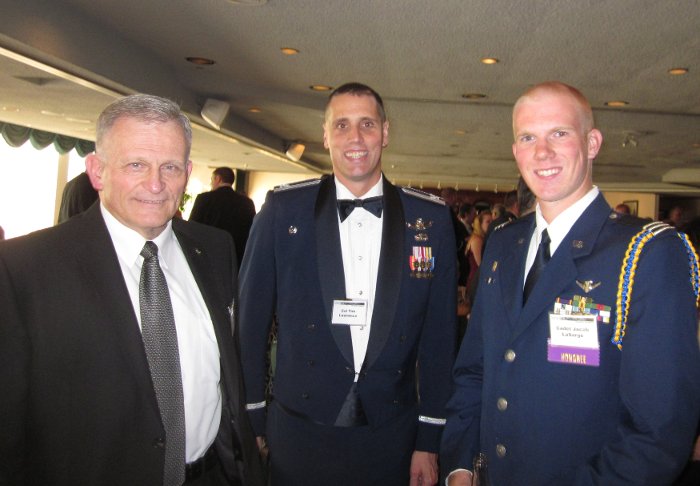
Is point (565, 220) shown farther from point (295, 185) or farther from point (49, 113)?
point (49, 113)

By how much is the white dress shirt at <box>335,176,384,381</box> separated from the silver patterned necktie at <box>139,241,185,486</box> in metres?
0.66

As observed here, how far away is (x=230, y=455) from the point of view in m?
1.59

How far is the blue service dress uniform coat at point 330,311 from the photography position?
1.90m

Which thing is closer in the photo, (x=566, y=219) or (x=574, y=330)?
(x=574, y=330)

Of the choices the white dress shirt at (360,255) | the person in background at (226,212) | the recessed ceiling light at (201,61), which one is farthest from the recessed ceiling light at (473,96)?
the white dress shirt at (360,255)

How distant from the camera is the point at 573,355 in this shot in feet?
4.50

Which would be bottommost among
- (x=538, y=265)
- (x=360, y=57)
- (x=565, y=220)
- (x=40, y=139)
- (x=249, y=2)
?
(x=538, y=265)

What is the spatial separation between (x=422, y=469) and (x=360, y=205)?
0.92m

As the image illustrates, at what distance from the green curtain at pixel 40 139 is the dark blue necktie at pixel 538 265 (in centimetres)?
1099

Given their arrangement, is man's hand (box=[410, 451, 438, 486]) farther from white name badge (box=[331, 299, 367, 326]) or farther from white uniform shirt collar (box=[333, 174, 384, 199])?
white uniform shirt collar (box=[333, 174, 384, 199])

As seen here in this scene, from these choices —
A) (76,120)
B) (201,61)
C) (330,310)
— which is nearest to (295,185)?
(330,310)

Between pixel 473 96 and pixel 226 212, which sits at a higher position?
pixel 473 96

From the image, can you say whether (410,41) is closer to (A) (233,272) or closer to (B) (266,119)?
(A) (233,272)

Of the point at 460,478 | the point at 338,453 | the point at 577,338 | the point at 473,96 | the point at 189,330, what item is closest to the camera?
the point at 577,338
